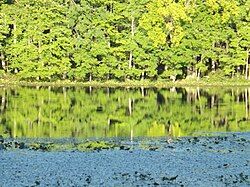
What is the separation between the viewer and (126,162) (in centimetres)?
2300

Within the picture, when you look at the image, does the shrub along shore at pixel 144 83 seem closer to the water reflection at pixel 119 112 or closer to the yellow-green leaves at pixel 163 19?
the yellow-green leaves at pixel 163 19

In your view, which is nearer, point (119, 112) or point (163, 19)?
point (119, 112)

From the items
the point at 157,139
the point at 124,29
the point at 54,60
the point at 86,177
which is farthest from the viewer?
the point at 124,29

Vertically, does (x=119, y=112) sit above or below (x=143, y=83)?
below

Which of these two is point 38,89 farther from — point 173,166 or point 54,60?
point 173,166

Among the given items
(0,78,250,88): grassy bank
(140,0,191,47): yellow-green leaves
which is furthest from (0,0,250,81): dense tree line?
(0,78,250,88): grassy bank

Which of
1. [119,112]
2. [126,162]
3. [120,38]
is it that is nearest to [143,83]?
[120,38]

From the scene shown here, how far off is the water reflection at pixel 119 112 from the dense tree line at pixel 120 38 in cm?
917

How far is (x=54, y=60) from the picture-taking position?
2640 inches

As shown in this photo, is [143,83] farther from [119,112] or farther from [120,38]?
[119,112]

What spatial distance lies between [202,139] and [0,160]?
10.8m

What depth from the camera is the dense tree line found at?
67.6 metres

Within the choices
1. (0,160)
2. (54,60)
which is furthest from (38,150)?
(54,60)

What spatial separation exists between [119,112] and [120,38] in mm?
28311
